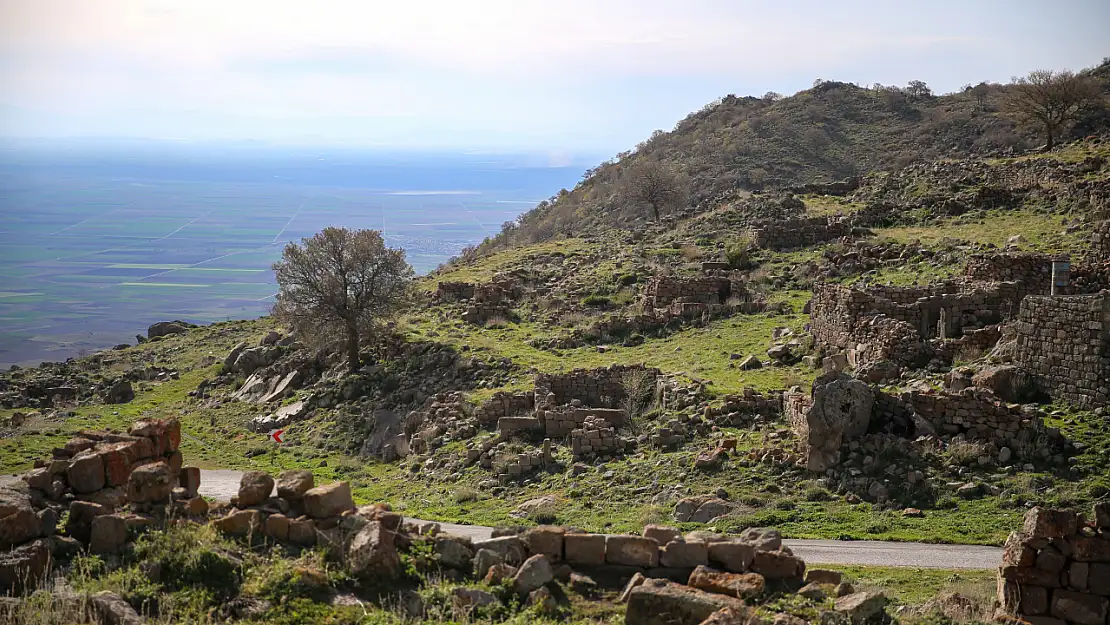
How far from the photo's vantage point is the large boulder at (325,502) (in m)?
11.1

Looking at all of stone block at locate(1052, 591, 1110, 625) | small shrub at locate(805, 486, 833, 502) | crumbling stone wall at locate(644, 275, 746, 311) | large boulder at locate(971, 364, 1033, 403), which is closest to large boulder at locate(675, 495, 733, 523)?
small shrub at locate(805, 486, 833, 502)

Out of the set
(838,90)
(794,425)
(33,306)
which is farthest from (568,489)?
(33,306)

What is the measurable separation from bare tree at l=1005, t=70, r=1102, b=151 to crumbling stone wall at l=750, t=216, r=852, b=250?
18838mm

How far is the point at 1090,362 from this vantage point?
16281 millimetres

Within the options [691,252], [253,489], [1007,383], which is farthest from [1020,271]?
[253,489]

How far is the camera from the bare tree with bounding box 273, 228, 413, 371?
2992 cm

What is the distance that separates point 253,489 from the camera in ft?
37.0

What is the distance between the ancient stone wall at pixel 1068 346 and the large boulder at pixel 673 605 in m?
9.81

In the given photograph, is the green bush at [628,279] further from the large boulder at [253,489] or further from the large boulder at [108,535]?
the large boulder at [108,535]

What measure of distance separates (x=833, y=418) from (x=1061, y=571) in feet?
20.6

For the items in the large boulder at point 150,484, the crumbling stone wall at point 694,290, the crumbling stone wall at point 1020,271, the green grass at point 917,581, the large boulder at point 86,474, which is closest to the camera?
the green grass at point 917,581

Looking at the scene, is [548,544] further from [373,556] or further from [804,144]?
[804,144]

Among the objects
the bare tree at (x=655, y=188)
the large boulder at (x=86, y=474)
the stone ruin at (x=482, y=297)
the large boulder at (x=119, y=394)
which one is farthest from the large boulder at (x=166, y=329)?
the large boulder at (x=86, y=474)

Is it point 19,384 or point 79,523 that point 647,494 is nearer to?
point 79,523
